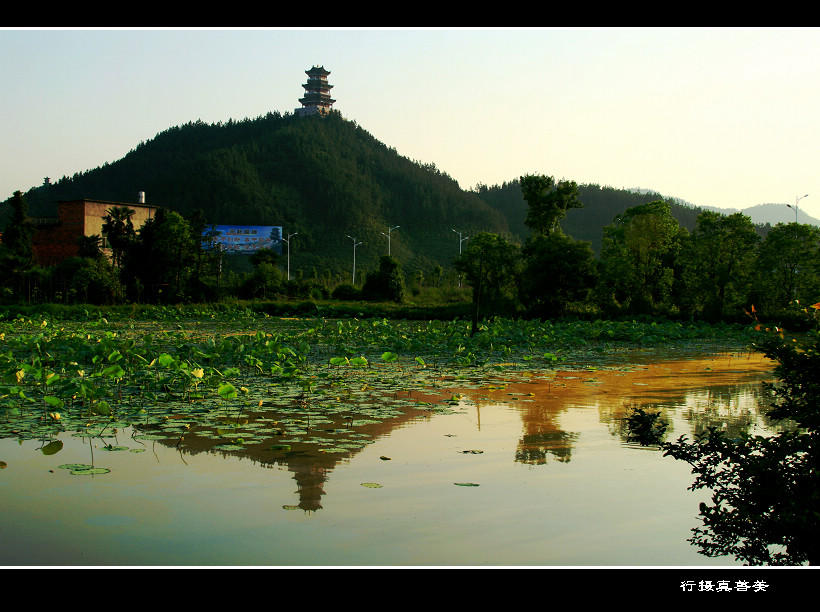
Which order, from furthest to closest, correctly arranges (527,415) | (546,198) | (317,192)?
1. (317,192)
2. (546,198)
3. (527,415)

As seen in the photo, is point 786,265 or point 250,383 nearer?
point 250,383

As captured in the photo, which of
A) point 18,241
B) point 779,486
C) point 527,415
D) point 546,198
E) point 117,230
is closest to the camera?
point 779,486

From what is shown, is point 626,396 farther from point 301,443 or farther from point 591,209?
point 591,209

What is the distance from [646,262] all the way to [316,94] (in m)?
70.5

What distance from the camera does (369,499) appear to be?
4281 millimetres

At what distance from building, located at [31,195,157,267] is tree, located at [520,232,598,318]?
92.9 feet

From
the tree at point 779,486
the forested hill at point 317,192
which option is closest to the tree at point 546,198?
the tree at point 779,486

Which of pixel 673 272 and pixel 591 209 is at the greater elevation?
pixel 591 209

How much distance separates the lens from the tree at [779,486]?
297 cm

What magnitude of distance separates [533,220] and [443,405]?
2380 centimetres

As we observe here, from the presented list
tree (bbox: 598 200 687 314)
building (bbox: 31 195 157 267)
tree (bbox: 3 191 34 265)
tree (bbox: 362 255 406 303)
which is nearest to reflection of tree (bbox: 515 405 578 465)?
tree (bbox: 598 200 687 314)

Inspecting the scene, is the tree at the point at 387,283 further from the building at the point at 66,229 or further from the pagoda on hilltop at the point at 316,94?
the pagoda on hilltop at the point at 316,94

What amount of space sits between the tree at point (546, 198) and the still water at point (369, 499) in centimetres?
2387

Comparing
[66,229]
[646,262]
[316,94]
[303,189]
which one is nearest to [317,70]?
[316,94]
